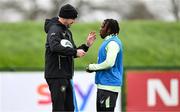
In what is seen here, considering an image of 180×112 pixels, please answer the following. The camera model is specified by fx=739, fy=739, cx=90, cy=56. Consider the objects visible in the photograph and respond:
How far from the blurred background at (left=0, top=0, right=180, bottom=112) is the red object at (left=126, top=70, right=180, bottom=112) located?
0.34ft

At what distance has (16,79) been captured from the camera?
52.0 feet

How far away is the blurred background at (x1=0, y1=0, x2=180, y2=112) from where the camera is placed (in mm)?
15734

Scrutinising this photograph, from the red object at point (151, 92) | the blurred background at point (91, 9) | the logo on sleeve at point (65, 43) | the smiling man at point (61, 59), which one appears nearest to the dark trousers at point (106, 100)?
the smiling man at point (61, 59)

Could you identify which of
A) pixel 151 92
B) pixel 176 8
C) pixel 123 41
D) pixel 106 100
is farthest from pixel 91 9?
pixel 106 100

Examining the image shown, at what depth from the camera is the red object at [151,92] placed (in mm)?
16375

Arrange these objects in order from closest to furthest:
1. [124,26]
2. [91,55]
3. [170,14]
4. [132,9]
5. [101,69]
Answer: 1. [101,69]
2. [91,55]
3. [124,26]
4. [170,14]
5. [132,9]

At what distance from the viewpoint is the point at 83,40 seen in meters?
22.4

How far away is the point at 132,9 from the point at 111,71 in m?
23.2

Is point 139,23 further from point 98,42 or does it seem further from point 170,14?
point 170,14

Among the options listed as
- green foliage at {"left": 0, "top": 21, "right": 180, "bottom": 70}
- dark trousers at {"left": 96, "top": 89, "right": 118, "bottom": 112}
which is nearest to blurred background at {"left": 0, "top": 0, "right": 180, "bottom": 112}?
green foliage at {"left": 0, "top": 21, "right": 180, "bottom": 70}

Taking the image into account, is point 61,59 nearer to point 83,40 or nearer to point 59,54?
point 59,54

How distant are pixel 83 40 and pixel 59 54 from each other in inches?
538

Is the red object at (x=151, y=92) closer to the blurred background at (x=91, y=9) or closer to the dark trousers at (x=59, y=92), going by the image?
the dark trousers at (x=59, y=92)

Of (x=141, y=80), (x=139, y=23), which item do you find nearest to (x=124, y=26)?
(x=139, y=23)
